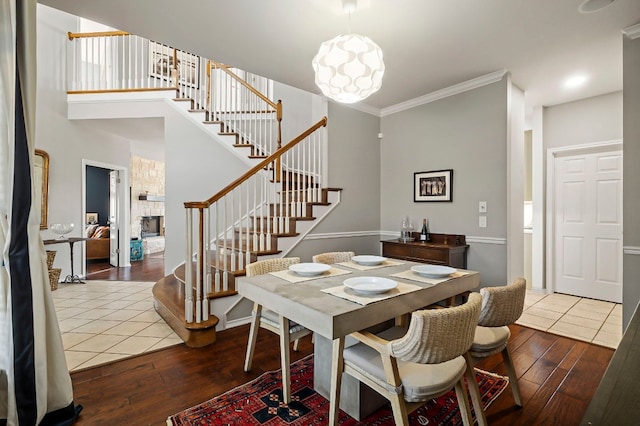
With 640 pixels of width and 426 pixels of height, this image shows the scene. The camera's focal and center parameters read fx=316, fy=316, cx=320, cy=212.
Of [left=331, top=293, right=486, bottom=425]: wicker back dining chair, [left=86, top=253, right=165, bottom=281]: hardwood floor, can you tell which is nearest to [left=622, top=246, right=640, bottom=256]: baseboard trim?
[left=331, top=293, right=486, bottom=425]: wicker back dining chair

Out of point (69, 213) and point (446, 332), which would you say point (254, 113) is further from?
point (446, 332)

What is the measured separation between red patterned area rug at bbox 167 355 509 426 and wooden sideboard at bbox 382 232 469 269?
1390 mm

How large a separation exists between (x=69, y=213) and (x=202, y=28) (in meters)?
4.38

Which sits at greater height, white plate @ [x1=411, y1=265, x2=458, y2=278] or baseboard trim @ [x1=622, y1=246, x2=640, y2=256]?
baseboard trim @ [x1=622, y1=246, x2=640, y2=256]

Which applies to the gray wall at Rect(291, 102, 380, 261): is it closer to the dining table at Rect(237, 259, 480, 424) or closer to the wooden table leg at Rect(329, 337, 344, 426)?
the dining table at Rect(237, 259, 480, 424)

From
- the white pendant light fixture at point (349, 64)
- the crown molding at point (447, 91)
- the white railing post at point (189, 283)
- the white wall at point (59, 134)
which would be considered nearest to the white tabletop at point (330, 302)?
the white railing post at point (189, 283)

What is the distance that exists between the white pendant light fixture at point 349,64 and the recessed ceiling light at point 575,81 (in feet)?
9.02

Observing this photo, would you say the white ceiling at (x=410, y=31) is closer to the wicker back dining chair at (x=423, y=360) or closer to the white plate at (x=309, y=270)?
the white plate at (x=309, y=270)

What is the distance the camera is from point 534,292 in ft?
14.6

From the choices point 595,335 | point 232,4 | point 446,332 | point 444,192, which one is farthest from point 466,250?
point 232,4

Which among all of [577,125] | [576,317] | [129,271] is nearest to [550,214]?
[577,125]

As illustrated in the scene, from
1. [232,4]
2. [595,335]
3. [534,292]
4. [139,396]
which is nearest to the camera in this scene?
[139,396]

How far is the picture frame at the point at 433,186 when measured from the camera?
12.4 feet

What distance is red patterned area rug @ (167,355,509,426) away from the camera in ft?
5.74
